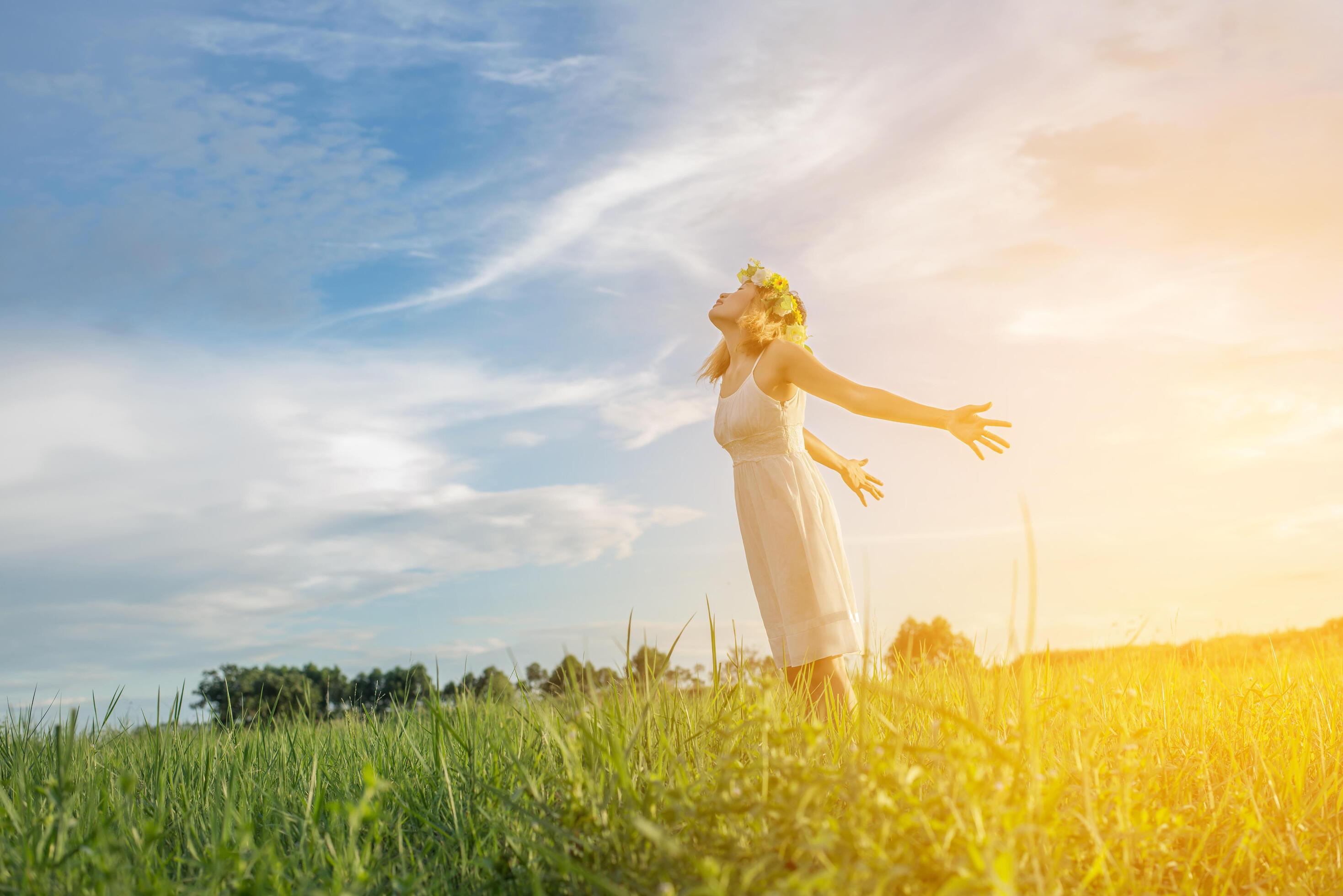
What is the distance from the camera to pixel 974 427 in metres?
4.15

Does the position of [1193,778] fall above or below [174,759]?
below

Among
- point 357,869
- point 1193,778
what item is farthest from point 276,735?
point 1193,778

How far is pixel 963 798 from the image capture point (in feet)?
6.26

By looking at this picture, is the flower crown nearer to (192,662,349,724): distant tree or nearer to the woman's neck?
the woman's neck

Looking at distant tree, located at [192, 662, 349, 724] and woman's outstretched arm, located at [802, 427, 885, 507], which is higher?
woman's outstretched arm, located at [802, 427, 885, 507]

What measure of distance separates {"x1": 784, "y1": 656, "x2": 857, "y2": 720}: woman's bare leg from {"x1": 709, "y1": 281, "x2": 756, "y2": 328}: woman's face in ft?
7.56

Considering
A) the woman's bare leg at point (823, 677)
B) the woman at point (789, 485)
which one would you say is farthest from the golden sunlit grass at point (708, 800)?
the woman at point (789, 485)

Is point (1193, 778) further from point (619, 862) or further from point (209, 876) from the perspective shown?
point (209, 876)

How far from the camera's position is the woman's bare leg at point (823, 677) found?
182 inches

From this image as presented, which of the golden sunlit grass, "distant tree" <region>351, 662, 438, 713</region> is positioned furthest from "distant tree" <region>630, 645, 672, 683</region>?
"distant tree" <region>351, 662, 438, 713</region>

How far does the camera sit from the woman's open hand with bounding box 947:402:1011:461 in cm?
409

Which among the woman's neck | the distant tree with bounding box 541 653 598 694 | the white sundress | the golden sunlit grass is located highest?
the woman's neck

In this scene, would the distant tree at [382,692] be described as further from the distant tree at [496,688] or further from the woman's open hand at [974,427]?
the woman's open hand at [974,427]

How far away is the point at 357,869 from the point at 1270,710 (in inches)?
190
